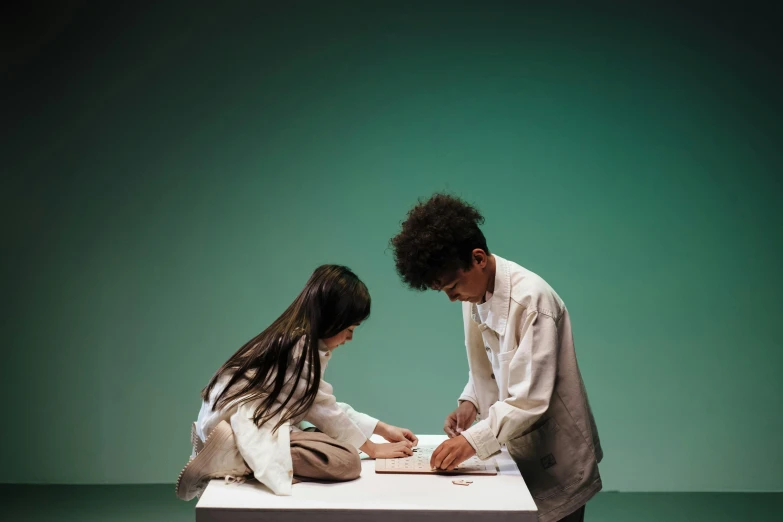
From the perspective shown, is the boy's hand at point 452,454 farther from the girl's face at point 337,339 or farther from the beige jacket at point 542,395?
the girl's face at point 337,339

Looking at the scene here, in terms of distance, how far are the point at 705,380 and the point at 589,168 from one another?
113 cm

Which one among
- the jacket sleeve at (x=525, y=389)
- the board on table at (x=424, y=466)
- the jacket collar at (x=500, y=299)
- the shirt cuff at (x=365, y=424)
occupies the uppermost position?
the jacket collar at (x=500, y=299)

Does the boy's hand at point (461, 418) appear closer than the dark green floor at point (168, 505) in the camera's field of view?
Yes

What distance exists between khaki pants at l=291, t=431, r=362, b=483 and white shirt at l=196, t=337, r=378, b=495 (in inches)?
1.3

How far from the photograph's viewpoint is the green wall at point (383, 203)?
→ 11.9ft

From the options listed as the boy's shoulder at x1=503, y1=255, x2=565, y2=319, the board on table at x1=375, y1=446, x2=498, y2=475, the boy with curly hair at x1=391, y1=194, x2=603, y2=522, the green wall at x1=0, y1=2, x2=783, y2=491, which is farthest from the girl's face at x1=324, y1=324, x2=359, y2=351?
the green wall at x1=0, y1=2, x2=783, y2=491

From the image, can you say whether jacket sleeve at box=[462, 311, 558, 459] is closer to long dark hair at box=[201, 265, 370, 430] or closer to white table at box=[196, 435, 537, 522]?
white table at box=[196, 435, 537, 522]

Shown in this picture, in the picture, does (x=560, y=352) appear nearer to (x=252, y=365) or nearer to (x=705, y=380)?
(x=252, y=365)

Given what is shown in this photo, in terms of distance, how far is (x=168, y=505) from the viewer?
3477mm

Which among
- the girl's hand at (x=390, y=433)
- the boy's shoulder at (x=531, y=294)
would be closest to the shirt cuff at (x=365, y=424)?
the girl's hand at (x=390, y=433)

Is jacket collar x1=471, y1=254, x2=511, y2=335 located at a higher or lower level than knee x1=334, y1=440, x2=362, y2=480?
higher

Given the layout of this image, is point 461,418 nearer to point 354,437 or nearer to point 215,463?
point 354,437

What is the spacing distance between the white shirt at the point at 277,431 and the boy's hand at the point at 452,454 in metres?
0.23

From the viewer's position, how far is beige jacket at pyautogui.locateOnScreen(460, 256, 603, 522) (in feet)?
5.86
